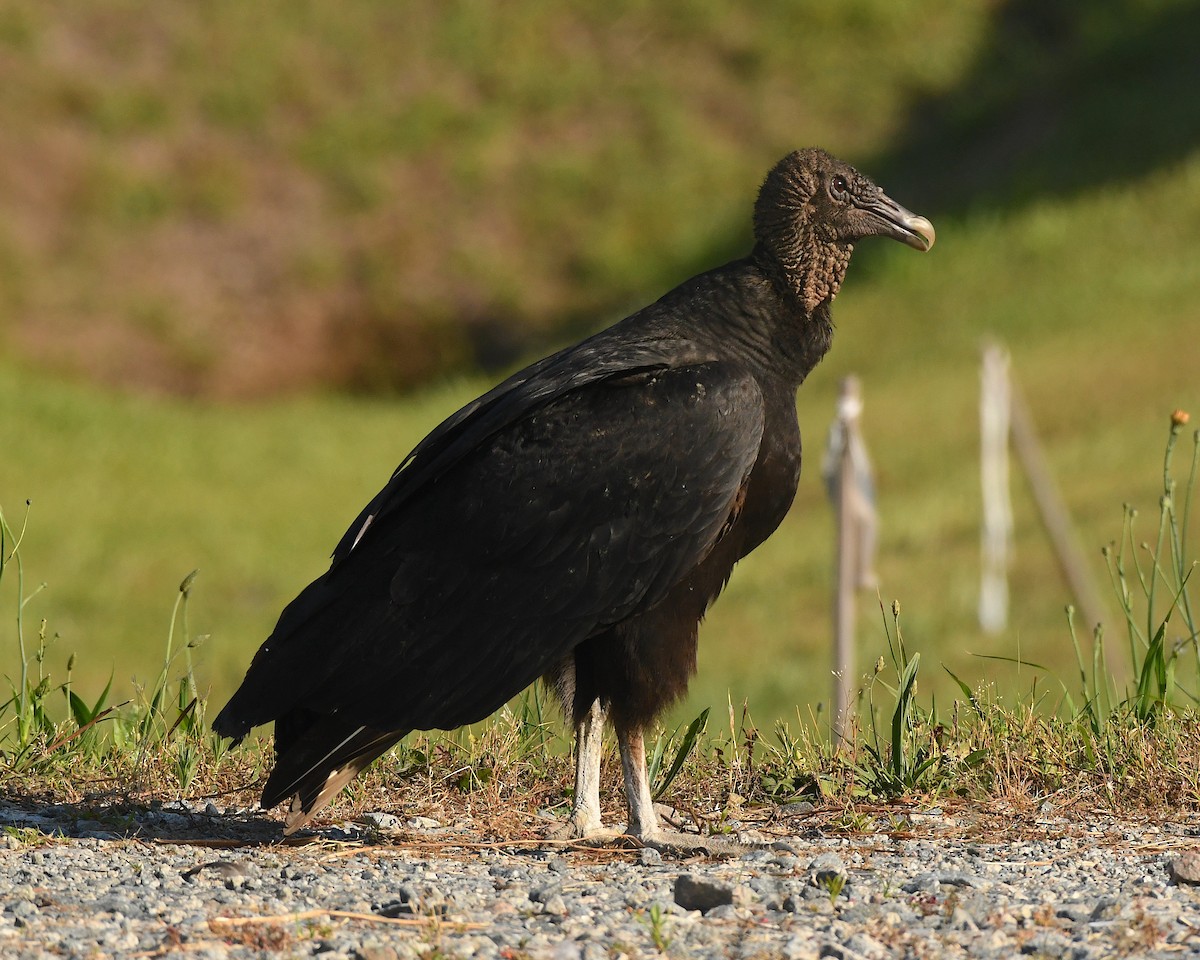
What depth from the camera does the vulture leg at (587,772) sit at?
3.92 m

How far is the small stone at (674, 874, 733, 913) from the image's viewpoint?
311 cm

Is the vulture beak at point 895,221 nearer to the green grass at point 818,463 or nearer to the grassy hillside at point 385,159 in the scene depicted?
the green grass at point 818,463

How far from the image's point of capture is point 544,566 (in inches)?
148

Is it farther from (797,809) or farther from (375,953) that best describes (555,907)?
(797,809)

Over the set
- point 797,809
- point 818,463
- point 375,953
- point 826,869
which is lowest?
point 375,953

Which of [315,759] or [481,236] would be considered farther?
[481,236]

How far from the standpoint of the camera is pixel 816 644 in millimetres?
10289

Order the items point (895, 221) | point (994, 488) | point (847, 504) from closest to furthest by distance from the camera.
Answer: point (895, 221) → point (847, 504) → point (994, 488)

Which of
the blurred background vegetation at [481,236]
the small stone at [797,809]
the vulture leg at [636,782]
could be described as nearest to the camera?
the vulture leg at [636,782]

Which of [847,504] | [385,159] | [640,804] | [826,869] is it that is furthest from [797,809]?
[385,159]

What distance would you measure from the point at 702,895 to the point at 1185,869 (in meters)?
0.93

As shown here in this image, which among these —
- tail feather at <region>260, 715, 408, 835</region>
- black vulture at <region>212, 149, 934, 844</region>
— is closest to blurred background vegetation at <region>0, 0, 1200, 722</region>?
black vulture at <region>212, 149, 934, 844</region>

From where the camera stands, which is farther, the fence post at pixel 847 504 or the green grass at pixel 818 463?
the green grass at pixel 818 463

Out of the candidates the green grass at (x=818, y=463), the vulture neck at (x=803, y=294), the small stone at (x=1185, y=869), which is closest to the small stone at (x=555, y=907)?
the small stone at (x=1185, y=869)
